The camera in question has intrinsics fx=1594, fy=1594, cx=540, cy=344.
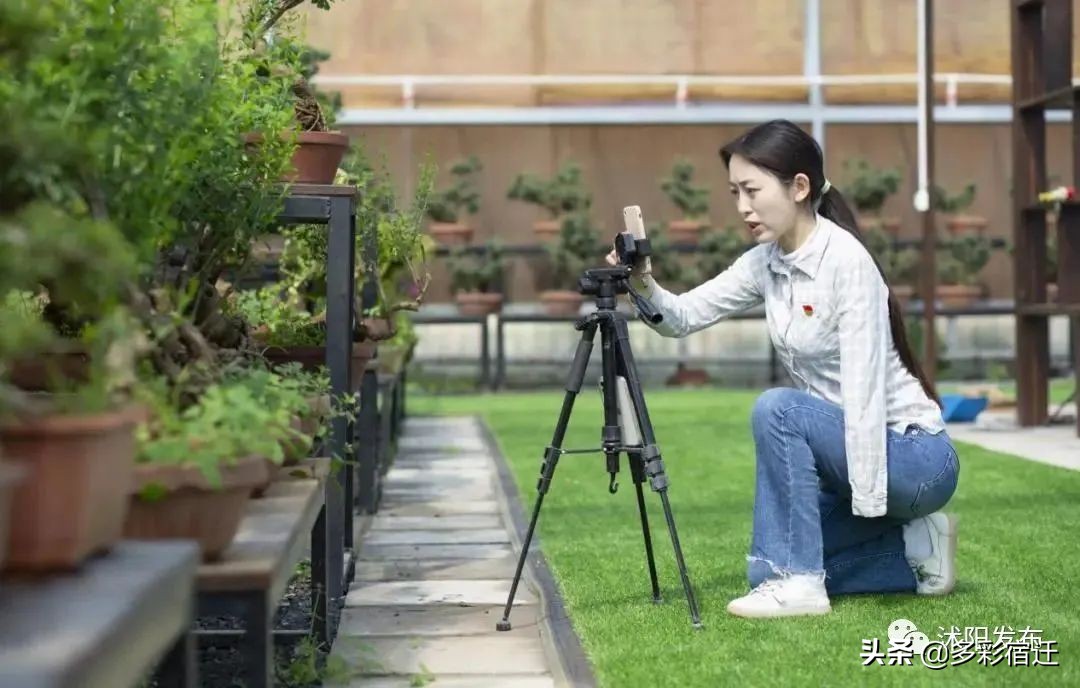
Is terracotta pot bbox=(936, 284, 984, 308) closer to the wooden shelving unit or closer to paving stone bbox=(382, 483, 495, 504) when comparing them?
the wooden shelving unit

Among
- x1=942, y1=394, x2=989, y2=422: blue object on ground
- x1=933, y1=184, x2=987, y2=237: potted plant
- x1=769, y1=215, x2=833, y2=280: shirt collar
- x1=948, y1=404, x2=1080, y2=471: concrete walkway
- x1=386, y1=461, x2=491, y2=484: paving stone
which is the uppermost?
x1=933, y1=184, x2=987, y2=237: potted plant

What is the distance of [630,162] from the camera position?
48.2 ft

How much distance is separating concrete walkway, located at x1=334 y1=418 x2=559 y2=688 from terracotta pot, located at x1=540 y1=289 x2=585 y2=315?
6.88 meters

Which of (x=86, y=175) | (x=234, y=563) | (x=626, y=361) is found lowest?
(x=234, y=563)

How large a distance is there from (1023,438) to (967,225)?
6.65 m

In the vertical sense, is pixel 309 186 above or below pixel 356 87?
below

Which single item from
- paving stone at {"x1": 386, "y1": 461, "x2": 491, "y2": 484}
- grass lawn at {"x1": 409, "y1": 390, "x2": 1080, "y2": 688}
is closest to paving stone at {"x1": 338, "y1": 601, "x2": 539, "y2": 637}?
grass lawn at {"x1": 409, "y1": 390, "x2": 1080, "y2": 688}

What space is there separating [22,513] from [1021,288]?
771 cm

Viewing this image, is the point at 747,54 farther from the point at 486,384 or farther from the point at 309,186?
the point at 309,186

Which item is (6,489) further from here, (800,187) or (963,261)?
(963,261)

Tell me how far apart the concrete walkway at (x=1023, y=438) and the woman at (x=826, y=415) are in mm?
3026

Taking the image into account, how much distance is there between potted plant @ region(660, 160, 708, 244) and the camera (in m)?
13.9

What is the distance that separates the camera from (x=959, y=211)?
14.5m

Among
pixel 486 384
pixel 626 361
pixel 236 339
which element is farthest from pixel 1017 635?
pixel 486 384
